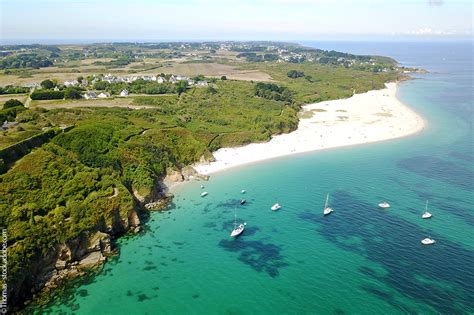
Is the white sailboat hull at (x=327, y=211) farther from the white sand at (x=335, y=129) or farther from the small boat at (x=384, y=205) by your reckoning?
the white sand at (x=335, y=129)

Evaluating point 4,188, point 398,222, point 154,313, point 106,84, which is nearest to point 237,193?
point 398,222

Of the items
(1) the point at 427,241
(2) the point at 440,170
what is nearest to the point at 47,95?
(1) the point at 427,241

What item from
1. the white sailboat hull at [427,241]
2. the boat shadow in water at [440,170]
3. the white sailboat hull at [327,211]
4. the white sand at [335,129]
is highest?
the white sand at [335,129]

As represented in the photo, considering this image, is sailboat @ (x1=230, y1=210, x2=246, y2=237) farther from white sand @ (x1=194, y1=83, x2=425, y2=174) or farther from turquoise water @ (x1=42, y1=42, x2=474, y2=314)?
white sand @ (x1=194, y1=83, x2=425, y2=174)

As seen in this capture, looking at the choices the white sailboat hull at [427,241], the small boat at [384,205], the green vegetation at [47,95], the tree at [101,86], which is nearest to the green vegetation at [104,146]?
the green vegetation at [47,95]

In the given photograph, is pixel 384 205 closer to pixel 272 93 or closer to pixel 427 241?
pixel 427 241
